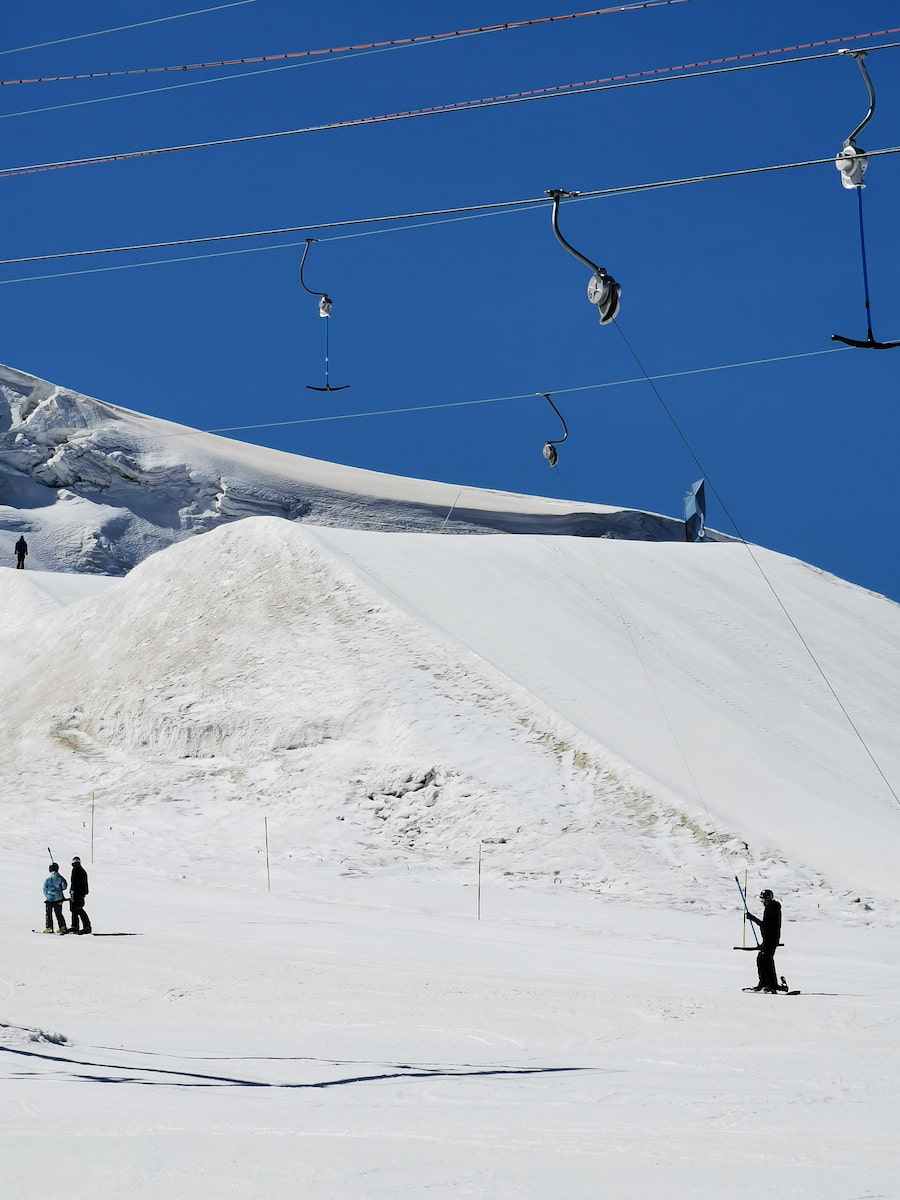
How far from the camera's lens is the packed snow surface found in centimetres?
872

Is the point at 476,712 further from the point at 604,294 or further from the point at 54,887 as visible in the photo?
the point at 604,294

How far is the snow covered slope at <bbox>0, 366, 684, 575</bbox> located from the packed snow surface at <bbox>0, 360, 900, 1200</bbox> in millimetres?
19478

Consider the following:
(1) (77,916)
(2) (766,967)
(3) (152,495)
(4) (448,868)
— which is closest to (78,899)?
(1) (77,916)

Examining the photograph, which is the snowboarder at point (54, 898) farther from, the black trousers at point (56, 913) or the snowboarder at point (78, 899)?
the snowboarder at point (78, 899)

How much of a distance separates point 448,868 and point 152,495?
53783 millimetres

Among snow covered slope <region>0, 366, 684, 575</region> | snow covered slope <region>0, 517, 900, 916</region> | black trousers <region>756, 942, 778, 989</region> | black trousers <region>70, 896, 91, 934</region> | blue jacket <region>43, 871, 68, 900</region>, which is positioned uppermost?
snow covered slope <region>0, 366, 684, 575</region>

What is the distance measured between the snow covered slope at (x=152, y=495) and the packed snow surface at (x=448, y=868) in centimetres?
1948

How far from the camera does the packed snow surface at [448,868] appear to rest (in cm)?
872

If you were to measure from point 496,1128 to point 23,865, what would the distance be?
61.7ft

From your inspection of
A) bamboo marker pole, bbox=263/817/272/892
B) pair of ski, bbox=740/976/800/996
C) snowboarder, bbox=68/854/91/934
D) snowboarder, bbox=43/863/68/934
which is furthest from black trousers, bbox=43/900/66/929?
pair of ski, bbox=740/976/800/996

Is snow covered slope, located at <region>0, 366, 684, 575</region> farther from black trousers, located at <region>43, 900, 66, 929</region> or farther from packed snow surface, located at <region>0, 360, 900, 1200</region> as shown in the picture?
black trousers, located at <region>43, 900, 66, 929</region>

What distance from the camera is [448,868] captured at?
27.0 metres

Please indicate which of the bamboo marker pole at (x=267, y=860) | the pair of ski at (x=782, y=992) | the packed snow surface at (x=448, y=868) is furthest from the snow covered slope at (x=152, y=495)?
the pair of ski at (x=782, y=992)

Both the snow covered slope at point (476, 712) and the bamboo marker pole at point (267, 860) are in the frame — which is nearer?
the bamboo marker pole at point (267, 860)
